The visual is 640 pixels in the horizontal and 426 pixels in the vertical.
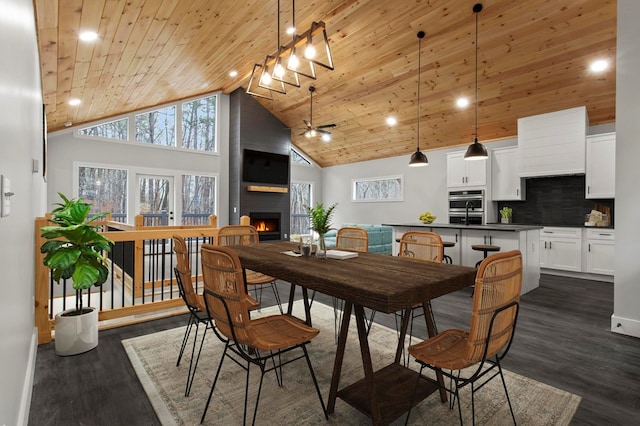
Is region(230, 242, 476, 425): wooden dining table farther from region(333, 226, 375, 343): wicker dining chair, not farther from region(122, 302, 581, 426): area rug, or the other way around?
region(333, 226, 375, 343): wicker dining chair

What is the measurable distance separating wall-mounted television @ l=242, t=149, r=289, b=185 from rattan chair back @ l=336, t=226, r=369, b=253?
5.22 m

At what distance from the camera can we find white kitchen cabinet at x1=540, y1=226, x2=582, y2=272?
17.9 ft

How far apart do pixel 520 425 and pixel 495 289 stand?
0.93m

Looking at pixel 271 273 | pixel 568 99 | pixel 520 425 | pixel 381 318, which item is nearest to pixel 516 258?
pixel 520 425

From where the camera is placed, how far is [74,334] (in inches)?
103

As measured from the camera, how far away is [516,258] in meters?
1.51

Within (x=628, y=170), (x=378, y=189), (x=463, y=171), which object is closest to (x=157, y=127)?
(x=378, y=189)

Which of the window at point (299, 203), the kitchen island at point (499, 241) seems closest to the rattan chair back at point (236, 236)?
the kitchen island at point (499, 241)

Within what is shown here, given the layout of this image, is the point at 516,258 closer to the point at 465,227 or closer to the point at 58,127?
the point at 465,227

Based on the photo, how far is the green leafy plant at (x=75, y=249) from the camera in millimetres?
2471

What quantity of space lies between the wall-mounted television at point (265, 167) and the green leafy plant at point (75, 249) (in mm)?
5362

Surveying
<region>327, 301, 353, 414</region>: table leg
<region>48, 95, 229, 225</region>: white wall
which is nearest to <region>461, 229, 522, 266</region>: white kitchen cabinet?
<region>327, 301, 353, 414</region>: table leg

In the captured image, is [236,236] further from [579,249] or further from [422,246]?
[579,249]

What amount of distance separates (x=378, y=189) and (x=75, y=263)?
7.48 meters
